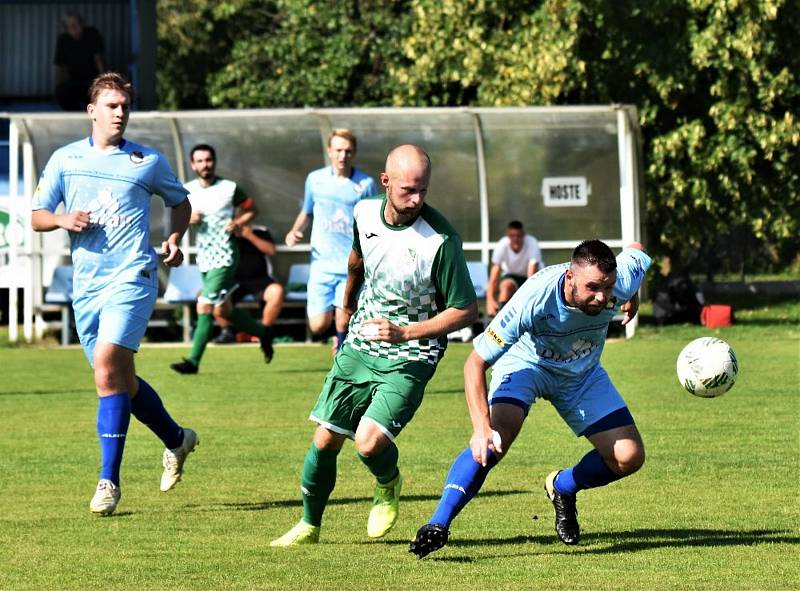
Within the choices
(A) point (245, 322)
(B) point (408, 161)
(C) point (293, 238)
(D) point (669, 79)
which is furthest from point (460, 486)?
(D) point (669, 79)

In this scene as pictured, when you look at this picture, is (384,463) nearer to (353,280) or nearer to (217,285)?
(353,280)

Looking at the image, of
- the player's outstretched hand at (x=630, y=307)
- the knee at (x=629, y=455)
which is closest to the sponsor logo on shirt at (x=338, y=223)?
the player's outstretched hand at (x=630, y=307)

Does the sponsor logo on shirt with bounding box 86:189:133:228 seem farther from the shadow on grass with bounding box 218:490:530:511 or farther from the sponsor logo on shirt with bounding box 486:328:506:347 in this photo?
the sponsor logo on shirt with bounding box 486:328:506:347

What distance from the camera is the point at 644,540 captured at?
7207 mm

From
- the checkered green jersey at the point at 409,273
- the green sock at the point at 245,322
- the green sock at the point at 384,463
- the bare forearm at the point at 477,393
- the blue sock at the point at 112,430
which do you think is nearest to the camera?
the bare forearm at the point at 477,393

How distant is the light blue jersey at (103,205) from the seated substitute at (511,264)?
462 inches

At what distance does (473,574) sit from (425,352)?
39.4 inches

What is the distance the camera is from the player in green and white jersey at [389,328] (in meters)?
6.67

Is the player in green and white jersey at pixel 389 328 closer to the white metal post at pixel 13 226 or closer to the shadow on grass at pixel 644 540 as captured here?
the shadow on grass at pixel 644 540

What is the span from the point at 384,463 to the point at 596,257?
1.28 m

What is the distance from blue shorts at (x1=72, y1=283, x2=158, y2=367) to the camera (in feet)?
26.6

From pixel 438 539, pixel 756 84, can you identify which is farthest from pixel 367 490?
pixel 756 84

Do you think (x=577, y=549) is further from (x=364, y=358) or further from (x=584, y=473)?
(x=364, y=358)

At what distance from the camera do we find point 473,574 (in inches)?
255
